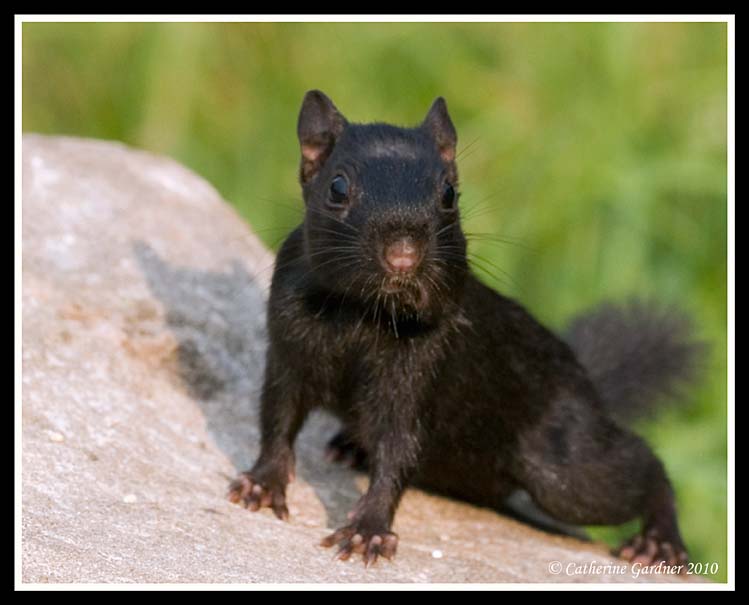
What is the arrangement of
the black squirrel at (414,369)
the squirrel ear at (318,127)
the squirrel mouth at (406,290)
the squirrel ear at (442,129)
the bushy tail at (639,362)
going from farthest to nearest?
the bushy tail at (639,362)
the squirrel ear at (442,129)
the squirrel ear at (318,127)
the black squirrel at (414,369)
the squirrel mouth at (406,290)

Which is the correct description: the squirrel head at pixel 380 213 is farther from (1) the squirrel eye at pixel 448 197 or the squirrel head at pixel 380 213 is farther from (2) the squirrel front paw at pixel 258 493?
(2) the squirrel front paw at pixel 258 493

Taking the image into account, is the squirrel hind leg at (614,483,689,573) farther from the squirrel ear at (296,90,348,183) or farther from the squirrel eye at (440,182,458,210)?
the squirrel ear at (296,90,348,183)

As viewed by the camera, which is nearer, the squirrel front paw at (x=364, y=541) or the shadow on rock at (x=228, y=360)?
the squirrel front paw at (x=364, y=541)

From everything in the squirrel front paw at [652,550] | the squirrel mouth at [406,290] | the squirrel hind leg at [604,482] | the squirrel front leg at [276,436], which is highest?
the squirrel mouth at [406,290]

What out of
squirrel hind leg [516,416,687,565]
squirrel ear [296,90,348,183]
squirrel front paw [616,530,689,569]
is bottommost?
squirrel front paw [616,530,689,569]

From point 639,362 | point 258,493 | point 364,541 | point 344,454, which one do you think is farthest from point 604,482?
point 258,493

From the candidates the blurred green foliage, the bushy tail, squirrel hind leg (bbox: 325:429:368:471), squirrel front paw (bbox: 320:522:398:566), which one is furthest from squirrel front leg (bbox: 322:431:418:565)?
the blurred green foliage

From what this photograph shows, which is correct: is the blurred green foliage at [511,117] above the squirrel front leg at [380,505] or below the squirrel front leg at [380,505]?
above

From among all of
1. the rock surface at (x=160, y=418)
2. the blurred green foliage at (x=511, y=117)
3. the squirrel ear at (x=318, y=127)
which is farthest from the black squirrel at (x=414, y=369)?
the blurred green foliage at (x=511, y=117)
